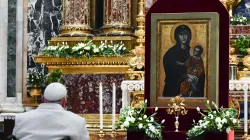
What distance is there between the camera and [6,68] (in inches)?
622

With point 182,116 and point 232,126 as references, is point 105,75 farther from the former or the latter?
point 232,126

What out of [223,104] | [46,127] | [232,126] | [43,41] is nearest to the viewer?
[46,127]

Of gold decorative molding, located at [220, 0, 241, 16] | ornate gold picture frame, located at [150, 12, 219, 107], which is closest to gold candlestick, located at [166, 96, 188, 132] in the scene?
ornate gold picture frame, located at [150, 12, 219, 107]

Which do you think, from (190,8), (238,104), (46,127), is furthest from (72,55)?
(46,127)

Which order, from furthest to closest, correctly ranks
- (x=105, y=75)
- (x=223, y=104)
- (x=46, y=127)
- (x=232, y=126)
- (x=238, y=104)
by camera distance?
(x=105, y=75)
(x=238, y=104)
(x=223, y=104)
(x=232, y=126)
(x=46, y=127)

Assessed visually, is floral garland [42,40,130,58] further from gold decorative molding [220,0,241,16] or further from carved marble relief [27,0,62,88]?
gold decorative molding [220,0,241,16]

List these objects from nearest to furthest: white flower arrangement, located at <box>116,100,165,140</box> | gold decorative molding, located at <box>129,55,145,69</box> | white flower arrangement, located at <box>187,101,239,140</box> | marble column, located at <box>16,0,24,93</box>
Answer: white flower arrangement, located at <box>187,101,239,140</box> < white flower arrangement, located at <box>116,100,165,140</box> < gold decorative molding, located at <box>129,55,145,69</box> < marble column, located at <box>16,0,24,93</box>

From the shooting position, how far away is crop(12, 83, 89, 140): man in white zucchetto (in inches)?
232

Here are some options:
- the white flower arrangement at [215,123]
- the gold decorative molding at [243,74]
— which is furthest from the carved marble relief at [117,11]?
the white flower arrangement at [215,123]

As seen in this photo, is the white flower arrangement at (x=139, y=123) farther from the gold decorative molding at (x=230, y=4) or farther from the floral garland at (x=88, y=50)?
the gold decorative molding at (x=230, y=4)

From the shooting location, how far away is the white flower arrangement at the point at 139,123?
30.8ft

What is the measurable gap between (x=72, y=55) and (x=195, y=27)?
4.66m

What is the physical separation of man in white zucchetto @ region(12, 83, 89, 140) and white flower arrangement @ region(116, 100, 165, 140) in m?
3.44

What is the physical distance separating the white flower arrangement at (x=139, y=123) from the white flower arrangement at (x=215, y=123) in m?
0.42
